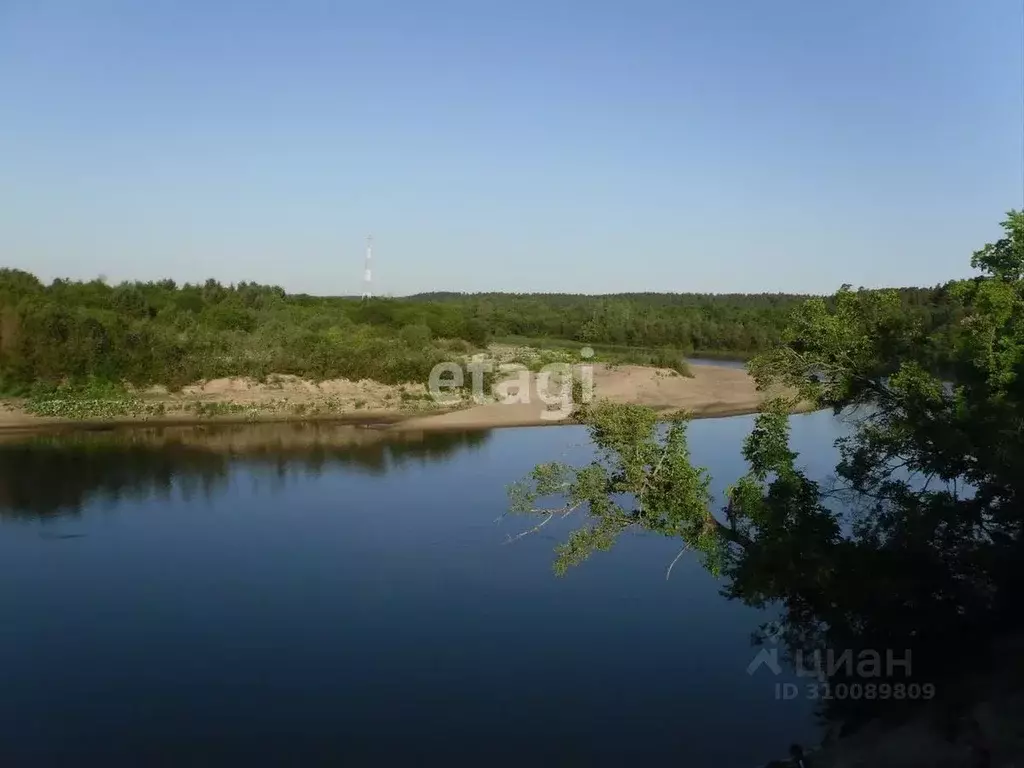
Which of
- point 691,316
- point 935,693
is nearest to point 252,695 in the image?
point 935,693

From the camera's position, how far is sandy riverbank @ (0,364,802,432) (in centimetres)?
3128

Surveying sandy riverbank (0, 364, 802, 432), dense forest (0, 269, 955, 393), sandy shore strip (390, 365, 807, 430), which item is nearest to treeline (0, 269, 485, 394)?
dense forest (0, 269, 955, 393)

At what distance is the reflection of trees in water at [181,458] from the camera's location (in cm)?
2030

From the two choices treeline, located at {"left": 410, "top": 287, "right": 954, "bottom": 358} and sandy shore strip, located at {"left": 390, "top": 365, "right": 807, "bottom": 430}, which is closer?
sandy shore strip, located at {"left": 390, "top": 365, "right": 807, "bottom": 430}

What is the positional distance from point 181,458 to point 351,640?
1463cm

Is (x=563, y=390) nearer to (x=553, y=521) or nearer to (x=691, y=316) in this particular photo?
(x=553, y=521)

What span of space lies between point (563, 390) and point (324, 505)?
17648 mm

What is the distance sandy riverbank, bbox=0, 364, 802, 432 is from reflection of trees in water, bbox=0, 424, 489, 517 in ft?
5.11

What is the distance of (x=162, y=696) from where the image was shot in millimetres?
10516

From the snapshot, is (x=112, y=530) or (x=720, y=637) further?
(x=112, y=530)

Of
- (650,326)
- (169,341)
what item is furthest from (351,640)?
(650,326)

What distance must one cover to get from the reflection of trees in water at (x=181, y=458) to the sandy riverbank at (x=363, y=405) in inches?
61.3

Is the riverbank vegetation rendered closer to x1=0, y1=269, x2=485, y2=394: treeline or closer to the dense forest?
the dense forest

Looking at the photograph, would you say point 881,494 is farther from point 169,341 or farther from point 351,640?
point 169,341
